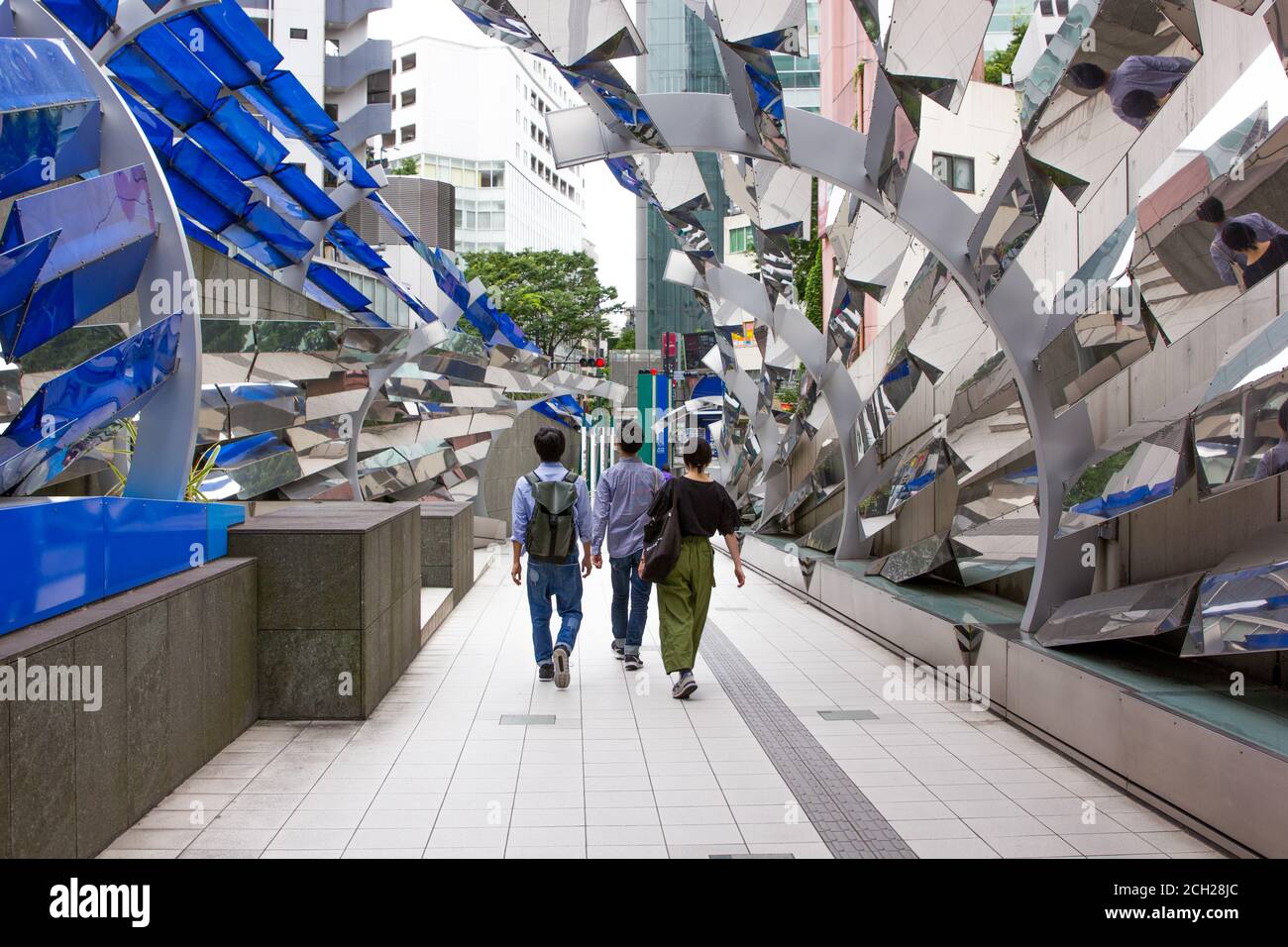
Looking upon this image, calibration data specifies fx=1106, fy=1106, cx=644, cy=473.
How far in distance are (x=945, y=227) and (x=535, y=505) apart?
9.75 ft

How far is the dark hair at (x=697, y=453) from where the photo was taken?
6.93 meters

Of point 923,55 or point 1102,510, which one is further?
point 923,55

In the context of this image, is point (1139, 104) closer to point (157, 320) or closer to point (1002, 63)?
point (157, 320)

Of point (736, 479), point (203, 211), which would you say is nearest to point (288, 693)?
point (203, 211)

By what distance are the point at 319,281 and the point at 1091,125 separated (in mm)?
10480

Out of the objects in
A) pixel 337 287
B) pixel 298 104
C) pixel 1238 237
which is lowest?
pixel 1238 237

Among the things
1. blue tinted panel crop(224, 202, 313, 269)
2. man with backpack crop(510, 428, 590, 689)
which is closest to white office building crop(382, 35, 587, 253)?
blue tinted panel crop(224, 202, 313, 269)

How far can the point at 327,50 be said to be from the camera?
1507 inches

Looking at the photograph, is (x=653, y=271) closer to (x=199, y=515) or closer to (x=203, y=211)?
(x=203, y=211)

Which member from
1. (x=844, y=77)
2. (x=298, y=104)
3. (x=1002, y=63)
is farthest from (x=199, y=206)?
(x=1002, y=63)

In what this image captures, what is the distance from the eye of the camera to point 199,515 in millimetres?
5344

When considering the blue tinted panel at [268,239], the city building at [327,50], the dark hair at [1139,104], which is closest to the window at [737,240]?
the city building at [327,50]

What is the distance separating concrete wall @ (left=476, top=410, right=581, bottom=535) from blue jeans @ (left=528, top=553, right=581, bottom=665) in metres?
13.0
